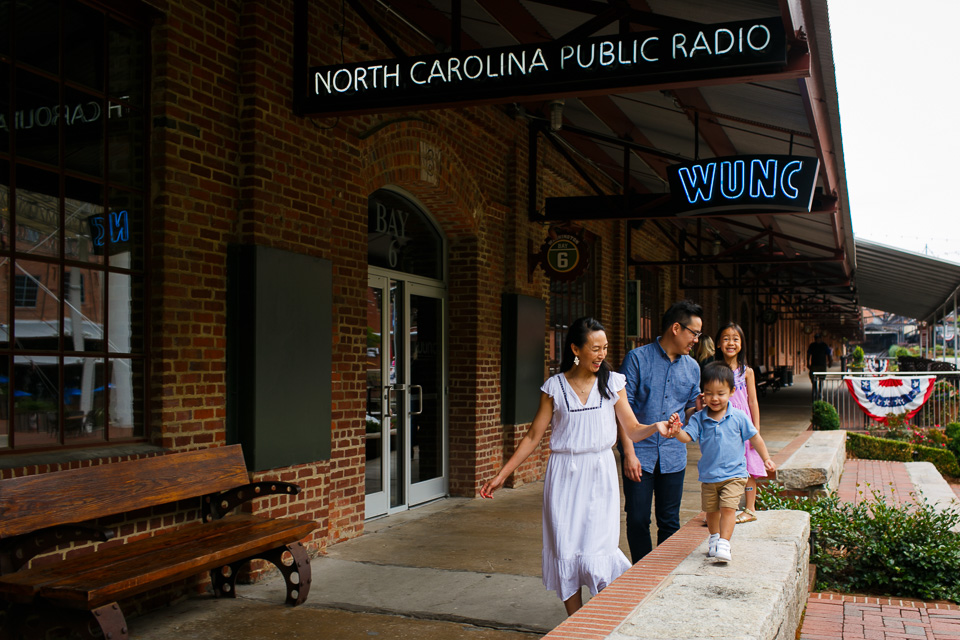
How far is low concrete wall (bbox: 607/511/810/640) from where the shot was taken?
2.90 meters

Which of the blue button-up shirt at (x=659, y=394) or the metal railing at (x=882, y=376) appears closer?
the blue button-up shirt at (x=659, y=394)

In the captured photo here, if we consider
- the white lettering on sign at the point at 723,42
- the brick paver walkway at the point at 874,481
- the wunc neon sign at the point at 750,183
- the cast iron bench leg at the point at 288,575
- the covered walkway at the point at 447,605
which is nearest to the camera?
the white lettering on sign at the point at 723,42

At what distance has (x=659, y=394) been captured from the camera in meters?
4.91

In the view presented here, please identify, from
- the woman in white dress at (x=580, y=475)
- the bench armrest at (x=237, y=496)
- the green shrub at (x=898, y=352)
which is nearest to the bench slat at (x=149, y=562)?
the bench armrest at (x=237, y=496)

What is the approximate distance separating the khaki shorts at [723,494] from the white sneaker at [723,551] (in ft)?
0.74

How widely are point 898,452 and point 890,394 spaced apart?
6.20ft

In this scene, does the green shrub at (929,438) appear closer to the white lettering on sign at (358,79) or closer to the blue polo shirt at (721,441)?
the blue polo shirt at (721,441)

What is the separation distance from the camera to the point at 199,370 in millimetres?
5293

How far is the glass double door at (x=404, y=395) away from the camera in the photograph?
308 inches

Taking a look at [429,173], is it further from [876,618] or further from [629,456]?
[876,618]

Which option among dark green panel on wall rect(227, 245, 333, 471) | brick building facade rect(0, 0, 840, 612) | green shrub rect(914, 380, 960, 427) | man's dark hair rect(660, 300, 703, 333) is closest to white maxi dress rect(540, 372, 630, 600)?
man's dark hair rect(660, 300, 703, 333)

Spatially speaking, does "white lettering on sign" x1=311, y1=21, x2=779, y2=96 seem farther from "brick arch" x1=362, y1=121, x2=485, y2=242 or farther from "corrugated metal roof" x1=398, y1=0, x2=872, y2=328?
"brick arch" x1=362, y1=121, x2=485, y2=242

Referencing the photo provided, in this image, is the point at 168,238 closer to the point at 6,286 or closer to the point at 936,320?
the point at 6,286

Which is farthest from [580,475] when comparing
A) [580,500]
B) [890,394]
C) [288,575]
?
[890,394]
